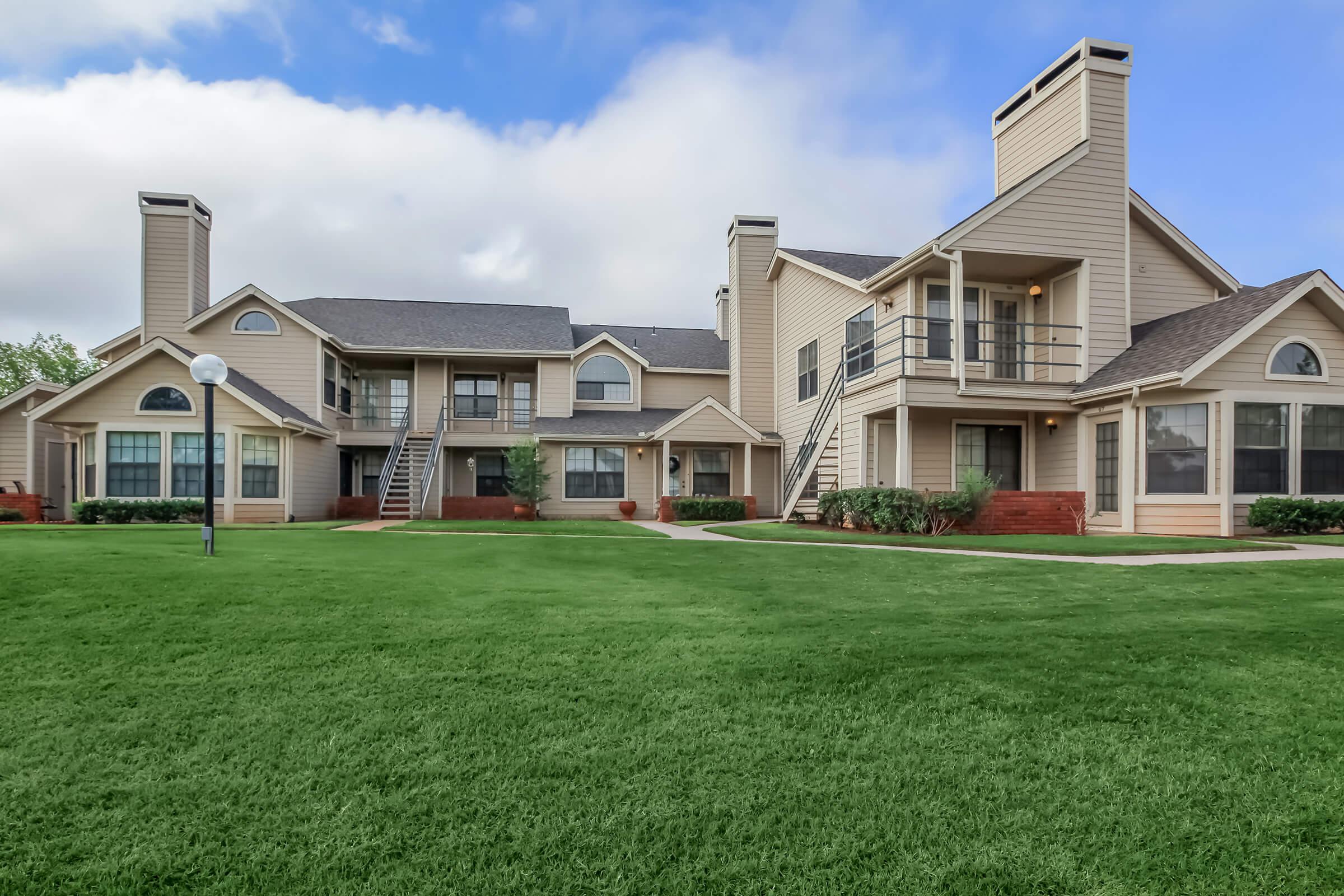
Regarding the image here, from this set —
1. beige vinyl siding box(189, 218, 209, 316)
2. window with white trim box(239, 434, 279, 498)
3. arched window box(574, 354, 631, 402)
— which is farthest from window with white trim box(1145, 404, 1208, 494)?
beige vinyl siding box(189, 218, 209, 316)

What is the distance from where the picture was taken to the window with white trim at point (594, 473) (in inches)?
876

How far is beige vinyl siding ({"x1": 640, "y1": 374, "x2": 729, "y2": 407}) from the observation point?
24.6m

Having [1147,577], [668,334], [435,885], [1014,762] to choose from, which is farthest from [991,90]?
[435,885]

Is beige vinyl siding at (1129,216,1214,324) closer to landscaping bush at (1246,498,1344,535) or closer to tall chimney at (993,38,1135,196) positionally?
tall chimney at (993,38,1135,196)

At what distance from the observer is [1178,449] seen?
12781 mm

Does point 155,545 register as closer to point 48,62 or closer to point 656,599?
point 656,599

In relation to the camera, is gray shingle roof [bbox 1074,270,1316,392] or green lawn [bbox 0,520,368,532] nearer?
gray shingle roof [bbox 1074,270,1316,392]

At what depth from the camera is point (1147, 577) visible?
7117 millimetres

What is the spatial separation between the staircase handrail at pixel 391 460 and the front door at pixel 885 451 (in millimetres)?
13612

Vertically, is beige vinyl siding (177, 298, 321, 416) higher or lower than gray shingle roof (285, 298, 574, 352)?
lower

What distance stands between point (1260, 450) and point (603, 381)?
17.2m

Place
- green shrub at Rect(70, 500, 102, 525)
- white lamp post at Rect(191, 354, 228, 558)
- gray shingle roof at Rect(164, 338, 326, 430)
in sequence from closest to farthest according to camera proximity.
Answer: white lamp post at Rect(191, 354, 228, 558), green shrub at Rect(70, 500, 102, 525), gray shingle roof at Rect(164, 338, 326, 430)

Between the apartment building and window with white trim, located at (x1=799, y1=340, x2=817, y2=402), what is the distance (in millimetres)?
117

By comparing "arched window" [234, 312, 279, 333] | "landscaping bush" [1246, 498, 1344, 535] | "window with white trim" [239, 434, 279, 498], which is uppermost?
"arched window" [234, 312, 279, 333]
